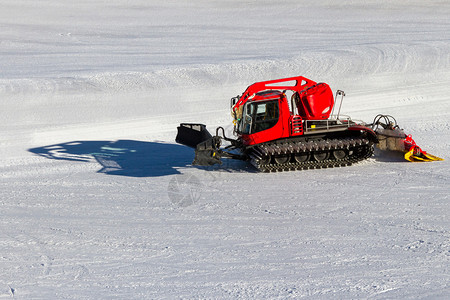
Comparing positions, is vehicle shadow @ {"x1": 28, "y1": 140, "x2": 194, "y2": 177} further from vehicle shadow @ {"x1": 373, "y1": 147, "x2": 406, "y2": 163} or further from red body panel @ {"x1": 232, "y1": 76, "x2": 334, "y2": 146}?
vehicle shadow @ {"x1": 373, "y1": 147, "x2": 406, "y2": 163}

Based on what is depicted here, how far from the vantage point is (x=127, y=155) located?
15.5m

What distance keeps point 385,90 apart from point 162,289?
13.6 meters

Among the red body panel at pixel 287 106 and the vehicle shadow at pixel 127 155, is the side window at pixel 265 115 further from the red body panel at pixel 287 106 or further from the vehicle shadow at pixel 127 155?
the vehicle shadow at pixel 127 155

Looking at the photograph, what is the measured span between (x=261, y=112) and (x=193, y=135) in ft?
5.88

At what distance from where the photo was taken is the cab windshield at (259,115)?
13703 mm

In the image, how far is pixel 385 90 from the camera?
20609 millimetres

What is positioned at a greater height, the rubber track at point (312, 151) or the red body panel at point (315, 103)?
the red body panel at point (315, 103)

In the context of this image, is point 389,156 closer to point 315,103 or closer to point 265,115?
point 315,103

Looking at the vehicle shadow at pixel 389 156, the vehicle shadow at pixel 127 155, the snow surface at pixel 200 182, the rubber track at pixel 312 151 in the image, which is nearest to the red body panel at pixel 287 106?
the rubber track at pixel 312 151

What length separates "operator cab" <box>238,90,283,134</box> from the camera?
539 inches

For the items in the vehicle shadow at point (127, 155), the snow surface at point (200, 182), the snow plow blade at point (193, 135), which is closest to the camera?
the snow surface at point (200, 182)

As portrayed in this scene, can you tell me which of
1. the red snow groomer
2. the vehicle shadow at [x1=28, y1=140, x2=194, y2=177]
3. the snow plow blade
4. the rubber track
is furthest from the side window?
the vehicle shadow at [x1=28, y1=140, x2=194, y2=177]

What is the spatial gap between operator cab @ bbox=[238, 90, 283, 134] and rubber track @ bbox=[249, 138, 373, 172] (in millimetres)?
443

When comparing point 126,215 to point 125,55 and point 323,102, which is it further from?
point 125,55
